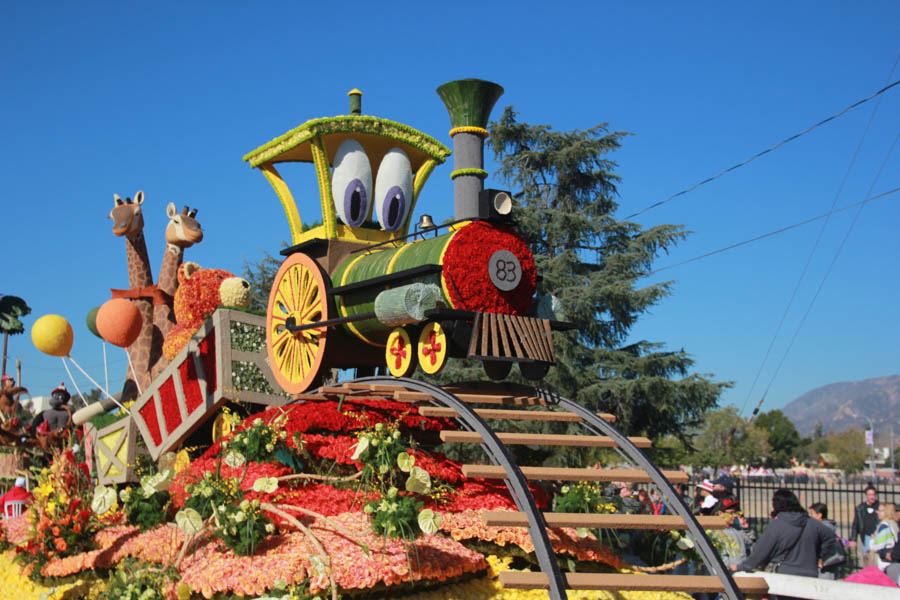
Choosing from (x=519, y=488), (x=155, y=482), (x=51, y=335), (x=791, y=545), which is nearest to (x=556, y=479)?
(x=519, y=488)

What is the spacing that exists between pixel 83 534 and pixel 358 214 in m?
4.32

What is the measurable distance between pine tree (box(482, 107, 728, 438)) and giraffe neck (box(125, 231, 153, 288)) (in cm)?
719

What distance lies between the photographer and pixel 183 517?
233 inches

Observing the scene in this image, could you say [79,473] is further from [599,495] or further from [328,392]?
[599,495]

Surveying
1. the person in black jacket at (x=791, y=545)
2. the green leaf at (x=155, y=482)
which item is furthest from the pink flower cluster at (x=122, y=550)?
the person in black jacket at (x=791, y=545)

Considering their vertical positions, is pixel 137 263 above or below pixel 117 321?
above

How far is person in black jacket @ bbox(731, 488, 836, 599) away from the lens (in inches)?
255

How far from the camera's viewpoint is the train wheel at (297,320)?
372 inches

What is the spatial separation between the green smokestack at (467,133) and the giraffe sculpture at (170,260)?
6.68 m

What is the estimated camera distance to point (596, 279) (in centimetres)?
1864

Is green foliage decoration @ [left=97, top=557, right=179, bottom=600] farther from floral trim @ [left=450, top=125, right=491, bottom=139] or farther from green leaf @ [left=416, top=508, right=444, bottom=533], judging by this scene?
floral trim @ [left=450, top=125, right=491, bottom=139]

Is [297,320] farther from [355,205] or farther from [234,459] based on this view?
[234,459]

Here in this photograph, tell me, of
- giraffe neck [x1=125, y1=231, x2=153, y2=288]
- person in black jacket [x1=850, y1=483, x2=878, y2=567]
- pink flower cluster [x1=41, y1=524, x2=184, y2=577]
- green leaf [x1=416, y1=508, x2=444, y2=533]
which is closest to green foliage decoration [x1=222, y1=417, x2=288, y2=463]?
pink flower cluster [x1=41, y1=524, x2=184, y2=577]

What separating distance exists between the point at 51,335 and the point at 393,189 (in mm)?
5127
